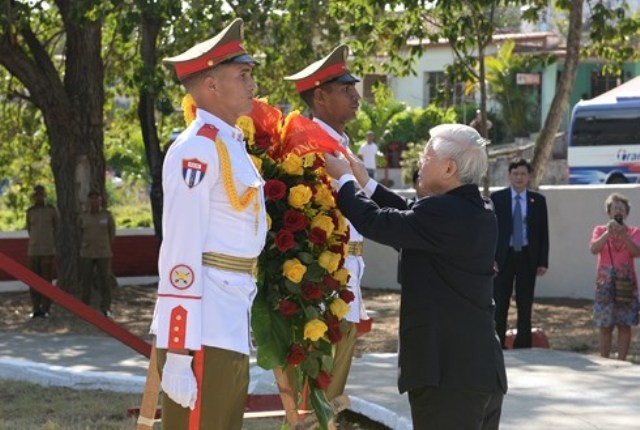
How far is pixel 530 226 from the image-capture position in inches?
511

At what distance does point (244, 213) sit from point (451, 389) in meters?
1.07

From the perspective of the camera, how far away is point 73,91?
62.8 ft

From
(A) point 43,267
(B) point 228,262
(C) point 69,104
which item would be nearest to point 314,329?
(B) point 228,262

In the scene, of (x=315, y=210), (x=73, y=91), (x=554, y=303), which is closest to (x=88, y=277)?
(x=73, y=91)

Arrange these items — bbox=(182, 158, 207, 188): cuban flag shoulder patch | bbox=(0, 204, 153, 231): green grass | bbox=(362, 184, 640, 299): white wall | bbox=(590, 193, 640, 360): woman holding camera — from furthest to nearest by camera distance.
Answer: bbox=(0, 204, 153, 231): green grass, bbox=(362, 184, 640, 299): white wall, bbox=(590, 193, 640, 360): woman holding camera, bbox=(182, 158, 207, 188): cuban flag shoulder patch

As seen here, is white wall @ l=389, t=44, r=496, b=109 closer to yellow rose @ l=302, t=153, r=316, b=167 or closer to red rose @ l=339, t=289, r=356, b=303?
red rose @ l=339, t=289, r=356, b=303

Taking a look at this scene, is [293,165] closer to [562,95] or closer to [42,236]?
[562,95]

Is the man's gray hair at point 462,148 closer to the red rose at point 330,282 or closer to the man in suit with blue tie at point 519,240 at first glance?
the red rose at point 330,282

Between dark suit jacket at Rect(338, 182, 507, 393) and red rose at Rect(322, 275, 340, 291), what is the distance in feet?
1.94

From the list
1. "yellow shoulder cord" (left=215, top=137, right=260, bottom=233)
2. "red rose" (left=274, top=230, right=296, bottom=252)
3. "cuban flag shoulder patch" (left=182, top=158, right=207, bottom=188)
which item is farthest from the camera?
"red rose" (left=274, top=230, right=296, bottom=252)

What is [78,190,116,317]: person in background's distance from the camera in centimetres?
1861

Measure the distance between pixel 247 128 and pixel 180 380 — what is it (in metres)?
1.38

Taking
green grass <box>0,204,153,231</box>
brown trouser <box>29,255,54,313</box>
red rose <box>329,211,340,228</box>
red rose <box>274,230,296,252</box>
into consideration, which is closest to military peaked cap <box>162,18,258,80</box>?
red rose <box>274,230,296,252</box>

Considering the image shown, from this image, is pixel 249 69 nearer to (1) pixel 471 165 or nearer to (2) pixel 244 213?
(2) pixel 244 213
